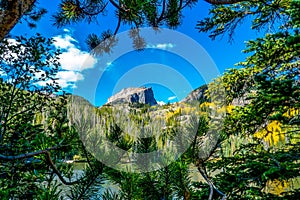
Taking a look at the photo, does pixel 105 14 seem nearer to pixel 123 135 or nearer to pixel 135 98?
pixel 135 98

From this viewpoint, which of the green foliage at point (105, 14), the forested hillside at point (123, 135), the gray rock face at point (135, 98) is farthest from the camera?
the green foliage at point (105, 14)

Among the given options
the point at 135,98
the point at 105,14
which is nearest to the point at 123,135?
the point at 105,14

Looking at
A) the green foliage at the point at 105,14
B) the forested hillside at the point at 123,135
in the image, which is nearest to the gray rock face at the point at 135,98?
the forested hillside at the point at 123,135

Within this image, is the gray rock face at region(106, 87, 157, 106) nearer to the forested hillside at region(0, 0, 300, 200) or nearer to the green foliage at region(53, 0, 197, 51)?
the forested hillside at region(0, 0, 300, 200)

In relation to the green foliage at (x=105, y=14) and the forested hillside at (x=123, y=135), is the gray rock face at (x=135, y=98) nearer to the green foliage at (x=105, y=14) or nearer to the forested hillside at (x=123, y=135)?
the forested hillside at (x=123, y=135)

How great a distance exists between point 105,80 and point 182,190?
127 centimetres

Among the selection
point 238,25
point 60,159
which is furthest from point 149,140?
point 238,25

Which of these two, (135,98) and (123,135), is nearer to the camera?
(123,135)

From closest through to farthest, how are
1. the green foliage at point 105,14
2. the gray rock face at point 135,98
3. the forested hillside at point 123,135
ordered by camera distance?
the forested hillside at point 123,135 → the gray rock face at point 135,98 → the green foliage at point 105,14

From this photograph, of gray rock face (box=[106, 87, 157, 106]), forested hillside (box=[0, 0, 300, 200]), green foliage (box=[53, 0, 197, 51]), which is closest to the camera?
forested hillside (box=[0, 0, 300, 200])

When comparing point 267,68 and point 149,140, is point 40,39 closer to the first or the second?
point 149,140

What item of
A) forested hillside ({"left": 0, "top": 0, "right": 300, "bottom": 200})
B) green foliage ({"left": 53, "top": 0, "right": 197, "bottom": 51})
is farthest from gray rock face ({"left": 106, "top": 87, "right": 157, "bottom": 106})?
green foliage ({"left": 53, "top": 0, "right": 197, "bottom": 51})

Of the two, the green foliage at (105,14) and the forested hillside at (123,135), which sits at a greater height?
the green foliage at (105,14)

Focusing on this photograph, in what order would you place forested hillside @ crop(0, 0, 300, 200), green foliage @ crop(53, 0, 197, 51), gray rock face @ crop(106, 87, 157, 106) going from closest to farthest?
forested hillside @ crop(0, 0, 300, 200) < gray rock face @ crop(106, 87, 157, 106) < green foliage @ crop(53, 0, 197, 51)
